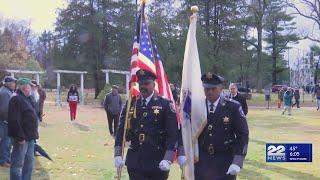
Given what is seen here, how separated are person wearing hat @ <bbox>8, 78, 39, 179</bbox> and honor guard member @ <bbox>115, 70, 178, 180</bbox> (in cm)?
270

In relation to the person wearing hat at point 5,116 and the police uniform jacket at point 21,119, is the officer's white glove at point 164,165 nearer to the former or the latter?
the police uniform jacket at point 21,119

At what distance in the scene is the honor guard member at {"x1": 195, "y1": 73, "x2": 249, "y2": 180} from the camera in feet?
19.7

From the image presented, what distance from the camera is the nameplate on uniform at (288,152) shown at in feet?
34.4

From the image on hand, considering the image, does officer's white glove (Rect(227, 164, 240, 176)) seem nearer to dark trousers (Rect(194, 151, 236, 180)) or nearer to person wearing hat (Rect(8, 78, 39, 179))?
dark trousers (Rect(194, 151, 236, 180))

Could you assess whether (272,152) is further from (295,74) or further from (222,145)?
(295,74)

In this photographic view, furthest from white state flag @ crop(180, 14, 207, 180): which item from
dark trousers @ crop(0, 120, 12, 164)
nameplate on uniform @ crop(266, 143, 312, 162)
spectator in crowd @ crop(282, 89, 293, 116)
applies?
spectator in crowd @ crop(282, 89, 293, 116)

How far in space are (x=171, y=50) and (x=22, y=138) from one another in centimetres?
4977

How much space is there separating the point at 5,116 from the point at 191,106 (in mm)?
5559

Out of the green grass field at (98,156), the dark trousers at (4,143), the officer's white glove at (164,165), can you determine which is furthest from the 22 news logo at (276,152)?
the dark trousers at (4,143)

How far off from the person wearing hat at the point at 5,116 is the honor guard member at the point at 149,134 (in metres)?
5.36

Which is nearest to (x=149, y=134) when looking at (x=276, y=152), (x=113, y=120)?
(x=276, y=152)

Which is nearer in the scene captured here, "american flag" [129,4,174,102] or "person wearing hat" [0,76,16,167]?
"american flag" [129,4,174,102]

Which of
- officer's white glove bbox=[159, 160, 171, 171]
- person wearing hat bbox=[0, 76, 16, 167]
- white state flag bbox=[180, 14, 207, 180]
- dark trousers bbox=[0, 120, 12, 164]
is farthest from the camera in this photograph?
dark trousers bbox=[0, 120, 12, 164]

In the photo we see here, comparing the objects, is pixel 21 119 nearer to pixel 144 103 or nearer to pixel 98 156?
pixel 144 103
